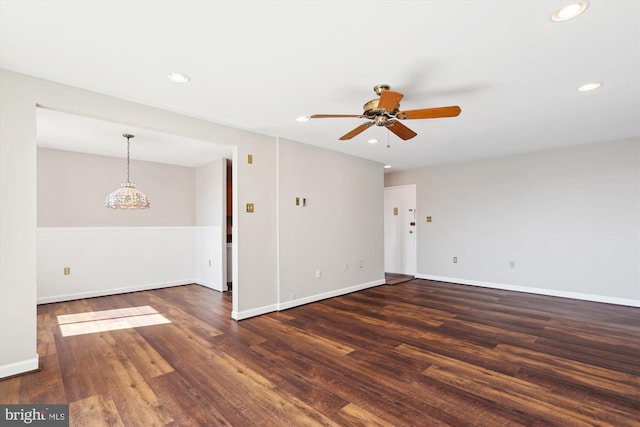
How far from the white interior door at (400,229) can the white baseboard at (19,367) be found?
6200 millimetres

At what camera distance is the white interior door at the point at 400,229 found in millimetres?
6926

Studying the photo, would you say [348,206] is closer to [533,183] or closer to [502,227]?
[502,227]

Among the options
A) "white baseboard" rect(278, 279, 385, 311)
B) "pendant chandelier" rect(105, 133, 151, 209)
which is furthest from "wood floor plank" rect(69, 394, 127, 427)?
"pendant chandelier" rect(105, 133, 151, 209)

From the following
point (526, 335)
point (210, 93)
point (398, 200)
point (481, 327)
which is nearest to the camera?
point (210, 93)

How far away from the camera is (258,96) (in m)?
Result: 2.97

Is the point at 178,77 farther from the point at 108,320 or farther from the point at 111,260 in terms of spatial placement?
the point at 111,260

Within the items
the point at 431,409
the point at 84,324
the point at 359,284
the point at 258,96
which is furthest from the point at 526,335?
the point at 84,324

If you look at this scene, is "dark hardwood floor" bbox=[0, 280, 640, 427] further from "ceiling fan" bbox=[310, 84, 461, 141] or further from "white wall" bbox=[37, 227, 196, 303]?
"ceiling fan" bbox=[310, 84, 461, 141]

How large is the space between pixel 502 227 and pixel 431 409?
458 cm

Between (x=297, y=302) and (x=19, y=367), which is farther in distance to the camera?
(x=297, y=302)

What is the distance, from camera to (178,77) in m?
2.57

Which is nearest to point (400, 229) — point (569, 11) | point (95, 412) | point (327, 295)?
point (327, 295)

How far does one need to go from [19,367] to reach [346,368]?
8.49 ft

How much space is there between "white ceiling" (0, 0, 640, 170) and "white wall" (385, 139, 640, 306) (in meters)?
1.37
